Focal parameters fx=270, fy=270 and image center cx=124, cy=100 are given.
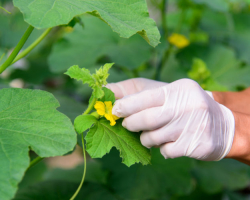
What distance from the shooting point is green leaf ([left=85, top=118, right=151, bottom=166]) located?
74 centimetres

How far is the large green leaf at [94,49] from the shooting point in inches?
61.9

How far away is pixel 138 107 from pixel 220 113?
29 cm

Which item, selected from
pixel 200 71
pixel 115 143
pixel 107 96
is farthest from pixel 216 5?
pixel 115 143

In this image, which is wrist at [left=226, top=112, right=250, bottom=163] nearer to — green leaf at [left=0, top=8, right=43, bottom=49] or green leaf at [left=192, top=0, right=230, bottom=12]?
green leaf at [left=192, top=0, right=230, bottom=12]

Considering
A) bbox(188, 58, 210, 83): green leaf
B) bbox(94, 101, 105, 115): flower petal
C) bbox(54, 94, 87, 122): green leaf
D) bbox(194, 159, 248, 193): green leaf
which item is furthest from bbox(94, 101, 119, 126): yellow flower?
bbox(194, 159, 248, 193): green leaf

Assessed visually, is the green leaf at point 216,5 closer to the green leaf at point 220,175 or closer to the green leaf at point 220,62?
the green leaf at point 220,62

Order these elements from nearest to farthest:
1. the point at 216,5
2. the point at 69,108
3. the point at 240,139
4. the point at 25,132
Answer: the point at 25,132 → the point at 240,139 → the point at 69,108 → the point at 216,5

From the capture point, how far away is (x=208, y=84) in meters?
1.48

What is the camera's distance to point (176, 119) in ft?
2.85

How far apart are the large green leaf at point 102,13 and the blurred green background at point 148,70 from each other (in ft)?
1.76

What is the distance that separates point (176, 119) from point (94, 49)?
91cm

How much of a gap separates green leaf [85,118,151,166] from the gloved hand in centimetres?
3

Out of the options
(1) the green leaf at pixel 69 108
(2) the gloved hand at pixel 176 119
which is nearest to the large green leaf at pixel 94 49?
(1) the green leaf at pixel 69 108

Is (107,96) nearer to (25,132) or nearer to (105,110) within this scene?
(105,110)
